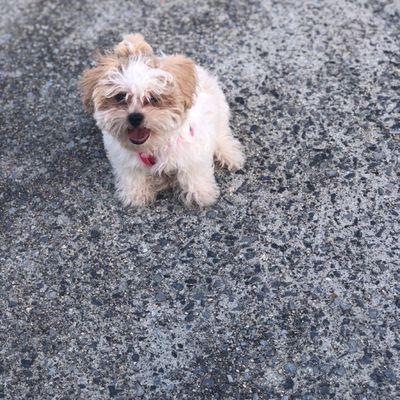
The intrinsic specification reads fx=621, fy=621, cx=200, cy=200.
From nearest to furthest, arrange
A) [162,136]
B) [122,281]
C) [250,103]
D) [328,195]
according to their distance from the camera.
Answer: [162,136] < [122,281] < [328,195] < [250,103]

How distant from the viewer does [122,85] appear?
3.45 metres

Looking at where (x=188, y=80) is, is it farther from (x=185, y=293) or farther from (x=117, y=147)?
(x=185, y=293)

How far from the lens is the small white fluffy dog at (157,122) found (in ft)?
11.4

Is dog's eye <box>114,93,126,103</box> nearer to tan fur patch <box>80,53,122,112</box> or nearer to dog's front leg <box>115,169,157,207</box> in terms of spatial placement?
tan fur patch <box>80,53,122,112</box>

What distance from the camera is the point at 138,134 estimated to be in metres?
3.64

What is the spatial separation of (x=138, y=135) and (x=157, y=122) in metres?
0.16

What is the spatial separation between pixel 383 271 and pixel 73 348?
194 cm

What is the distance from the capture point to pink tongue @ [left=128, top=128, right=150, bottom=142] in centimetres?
362

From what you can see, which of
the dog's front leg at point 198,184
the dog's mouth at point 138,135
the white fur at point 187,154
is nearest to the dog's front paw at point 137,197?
the white fur at point 187,154

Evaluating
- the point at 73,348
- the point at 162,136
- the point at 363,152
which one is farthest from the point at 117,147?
the point at 363,152

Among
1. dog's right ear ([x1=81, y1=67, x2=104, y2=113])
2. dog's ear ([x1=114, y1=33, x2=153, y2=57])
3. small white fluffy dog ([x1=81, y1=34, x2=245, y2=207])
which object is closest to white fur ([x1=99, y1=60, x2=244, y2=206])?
small white fluffy dog ([x1=81, y1=34, x2=245, y2=207])

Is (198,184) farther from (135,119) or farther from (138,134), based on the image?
(135,119)

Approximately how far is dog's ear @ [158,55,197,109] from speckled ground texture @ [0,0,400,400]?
3.05 ft

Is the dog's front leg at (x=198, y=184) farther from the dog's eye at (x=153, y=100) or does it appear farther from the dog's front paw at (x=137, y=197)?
the dog's eye at (x=153, y=100)
